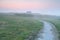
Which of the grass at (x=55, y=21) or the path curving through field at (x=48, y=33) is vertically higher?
the grass at (x=55, y=21)

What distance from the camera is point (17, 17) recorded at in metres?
2.47

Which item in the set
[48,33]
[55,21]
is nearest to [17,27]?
[48,33]

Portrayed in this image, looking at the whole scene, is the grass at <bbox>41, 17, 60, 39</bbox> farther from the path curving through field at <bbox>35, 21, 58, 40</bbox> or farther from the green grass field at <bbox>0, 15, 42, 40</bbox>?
the green grass field at <bbox>0, 15, 42, 40</bbox>

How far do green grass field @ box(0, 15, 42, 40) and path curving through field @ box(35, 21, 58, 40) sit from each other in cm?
9

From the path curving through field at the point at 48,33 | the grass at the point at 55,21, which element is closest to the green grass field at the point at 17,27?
the path curving through field at the point at 48,33

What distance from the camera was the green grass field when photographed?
2.30 m

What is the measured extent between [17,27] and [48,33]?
572 mm

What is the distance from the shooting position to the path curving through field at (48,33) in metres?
2.37

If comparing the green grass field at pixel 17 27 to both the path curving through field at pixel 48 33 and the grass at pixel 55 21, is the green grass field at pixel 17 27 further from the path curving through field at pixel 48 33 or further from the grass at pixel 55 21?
the grass at pixel 55 21

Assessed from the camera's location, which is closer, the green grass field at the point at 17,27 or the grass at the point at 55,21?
the green grass field at the point at 17,27

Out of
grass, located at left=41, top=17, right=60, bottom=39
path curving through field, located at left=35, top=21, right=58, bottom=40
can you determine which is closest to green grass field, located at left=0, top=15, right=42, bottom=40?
path curving through field, located at left=35, top=21, right=58, bottom=40

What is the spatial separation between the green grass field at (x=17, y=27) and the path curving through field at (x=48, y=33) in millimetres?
91

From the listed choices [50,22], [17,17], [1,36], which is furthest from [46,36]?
[1,36]

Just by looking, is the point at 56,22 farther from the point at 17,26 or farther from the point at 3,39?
the point at 3,39
